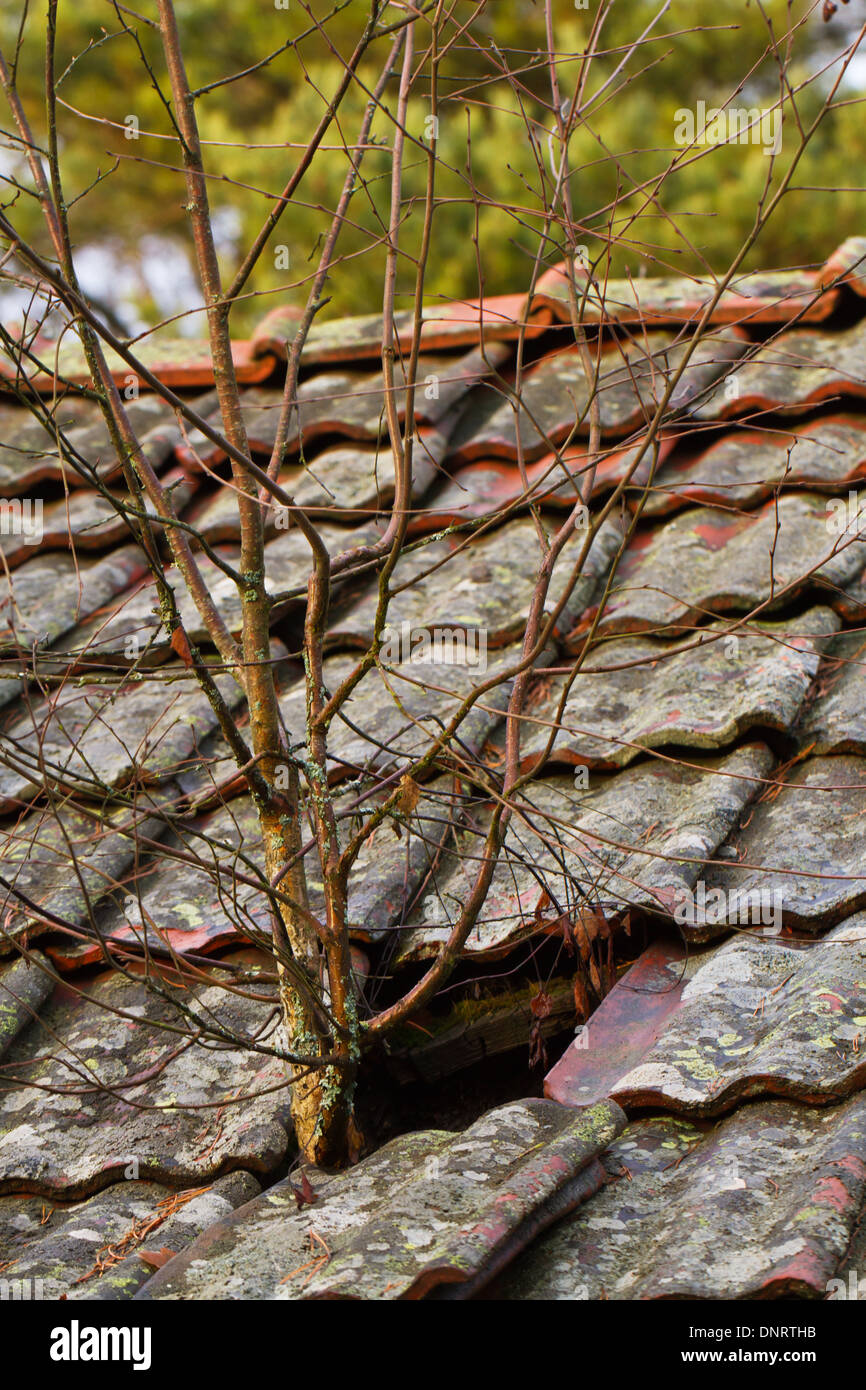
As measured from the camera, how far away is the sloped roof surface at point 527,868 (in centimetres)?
149

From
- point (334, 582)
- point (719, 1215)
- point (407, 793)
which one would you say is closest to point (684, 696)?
point (334, 582)

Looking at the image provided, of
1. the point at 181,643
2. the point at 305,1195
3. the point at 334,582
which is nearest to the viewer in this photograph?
the point at 305,1195

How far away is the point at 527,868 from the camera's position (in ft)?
A: 6.39

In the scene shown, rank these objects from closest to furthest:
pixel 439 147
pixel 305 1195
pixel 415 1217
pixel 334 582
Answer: pixel 415 1217 → pixel 305 1195 → pixel 334 582 → pixel 439 147

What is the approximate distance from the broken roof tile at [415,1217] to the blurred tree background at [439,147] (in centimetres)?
644

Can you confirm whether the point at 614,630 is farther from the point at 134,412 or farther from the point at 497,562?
the point at 134,412

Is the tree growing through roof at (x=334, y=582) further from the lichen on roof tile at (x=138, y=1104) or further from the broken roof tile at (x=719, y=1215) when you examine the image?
the broken roof tile at (x=719, y=1215)

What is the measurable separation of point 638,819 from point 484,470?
1.72 m

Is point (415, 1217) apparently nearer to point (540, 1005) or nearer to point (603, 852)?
point (540, 1005)

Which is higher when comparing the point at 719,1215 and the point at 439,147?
the point at 439,147

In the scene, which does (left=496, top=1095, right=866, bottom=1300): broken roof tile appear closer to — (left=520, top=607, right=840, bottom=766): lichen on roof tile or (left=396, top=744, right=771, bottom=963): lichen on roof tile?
(left=396, top=744, right=771, bottom=963): lichen on roof tile

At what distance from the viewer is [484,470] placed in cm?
372

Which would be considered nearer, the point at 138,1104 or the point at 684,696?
the point at 138,1104

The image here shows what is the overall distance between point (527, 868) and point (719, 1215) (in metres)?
0.64
